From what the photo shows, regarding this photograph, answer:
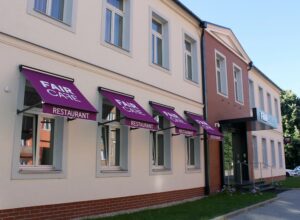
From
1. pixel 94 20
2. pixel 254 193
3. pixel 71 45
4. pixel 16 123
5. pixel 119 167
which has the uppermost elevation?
pixel 94 20

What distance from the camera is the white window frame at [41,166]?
7078 mm

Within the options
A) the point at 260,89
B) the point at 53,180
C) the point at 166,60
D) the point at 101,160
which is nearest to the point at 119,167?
the point at 101,160

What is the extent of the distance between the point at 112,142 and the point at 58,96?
10.1ft

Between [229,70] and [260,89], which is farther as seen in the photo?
[260,89]

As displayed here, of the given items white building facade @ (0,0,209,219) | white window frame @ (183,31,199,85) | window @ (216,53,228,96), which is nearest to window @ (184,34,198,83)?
white window frame @ (183,31,199,85)

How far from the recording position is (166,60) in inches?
511

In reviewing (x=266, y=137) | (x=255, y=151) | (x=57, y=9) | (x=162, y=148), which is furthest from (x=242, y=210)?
(x=266, y=137)

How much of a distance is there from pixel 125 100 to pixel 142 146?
64.4 inches

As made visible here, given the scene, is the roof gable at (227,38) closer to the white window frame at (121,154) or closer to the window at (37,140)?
the white window frame at (121,154)

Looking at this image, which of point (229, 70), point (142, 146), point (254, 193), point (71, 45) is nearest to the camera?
point (71, 45)

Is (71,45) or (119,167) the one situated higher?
(71,45)

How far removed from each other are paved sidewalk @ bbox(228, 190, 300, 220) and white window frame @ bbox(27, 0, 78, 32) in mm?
6582

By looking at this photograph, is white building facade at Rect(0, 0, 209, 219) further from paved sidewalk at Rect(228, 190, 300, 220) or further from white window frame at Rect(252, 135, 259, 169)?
white window frame at Rect(252, 135, 259, 169)

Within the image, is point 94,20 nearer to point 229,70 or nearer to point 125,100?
point 125,100
